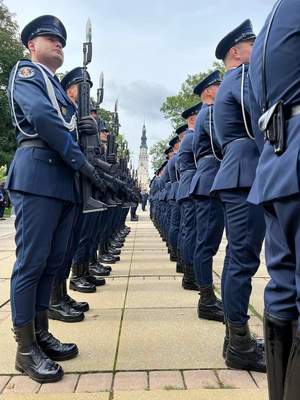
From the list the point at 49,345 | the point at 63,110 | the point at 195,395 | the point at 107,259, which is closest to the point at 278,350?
the point at 195,395

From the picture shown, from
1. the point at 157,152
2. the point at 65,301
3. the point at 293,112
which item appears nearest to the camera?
the point at 293,112

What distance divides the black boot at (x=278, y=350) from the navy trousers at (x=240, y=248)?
1.12 m

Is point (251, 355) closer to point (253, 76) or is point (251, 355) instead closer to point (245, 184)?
point (245, 184)

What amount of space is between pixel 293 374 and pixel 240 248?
1371 millimetres

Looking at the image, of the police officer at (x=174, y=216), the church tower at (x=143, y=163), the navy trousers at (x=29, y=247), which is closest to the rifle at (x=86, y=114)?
the navy trousers at (x=29, y=247)

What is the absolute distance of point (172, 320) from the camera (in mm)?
4055

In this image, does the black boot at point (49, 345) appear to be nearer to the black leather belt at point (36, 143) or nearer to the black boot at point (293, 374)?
the black leather belt at point (36, 143)

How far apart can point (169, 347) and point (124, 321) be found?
77cm

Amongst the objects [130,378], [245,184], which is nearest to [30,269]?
[130,378]

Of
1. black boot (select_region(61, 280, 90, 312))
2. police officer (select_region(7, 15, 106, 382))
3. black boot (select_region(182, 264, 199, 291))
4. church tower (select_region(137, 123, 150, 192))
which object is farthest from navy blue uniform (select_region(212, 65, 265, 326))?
church tower (select_region(137, 123, 150, 192))

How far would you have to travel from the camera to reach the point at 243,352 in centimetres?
294

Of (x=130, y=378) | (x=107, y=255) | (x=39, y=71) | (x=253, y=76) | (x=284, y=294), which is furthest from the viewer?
(x=107, y=255)

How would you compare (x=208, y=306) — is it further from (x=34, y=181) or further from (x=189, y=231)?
(x=34, y=181)

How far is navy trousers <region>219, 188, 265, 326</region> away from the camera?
291 centimetres
